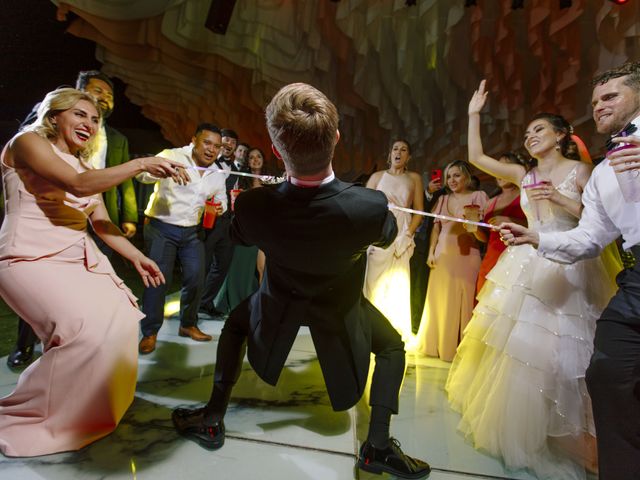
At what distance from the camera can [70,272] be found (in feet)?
6.77

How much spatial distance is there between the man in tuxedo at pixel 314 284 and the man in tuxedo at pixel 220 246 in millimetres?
2396

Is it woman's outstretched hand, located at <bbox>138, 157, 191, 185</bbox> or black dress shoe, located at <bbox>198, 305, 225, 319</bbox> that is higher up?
woman's outstretched hand, located at <bbox>138, 157, 191, 185</bbox>

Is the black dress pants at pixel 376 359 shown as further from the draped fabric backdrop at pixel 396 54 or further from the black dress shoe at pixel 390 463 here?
the draped fabric backdrop at pixel 396 54

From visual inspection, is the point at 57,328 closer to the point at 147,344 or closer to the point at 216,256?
the point at 147,344

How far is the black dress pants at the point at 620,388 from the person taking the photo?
1542 millimetres

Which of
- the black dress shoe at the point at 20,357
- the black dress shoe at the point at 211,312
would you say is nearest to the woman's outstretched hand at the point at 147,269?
the black dress shoe at the point at 20,357

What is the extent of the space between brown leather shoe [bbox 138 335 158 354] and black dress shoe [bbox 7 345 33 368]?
2.41 feet

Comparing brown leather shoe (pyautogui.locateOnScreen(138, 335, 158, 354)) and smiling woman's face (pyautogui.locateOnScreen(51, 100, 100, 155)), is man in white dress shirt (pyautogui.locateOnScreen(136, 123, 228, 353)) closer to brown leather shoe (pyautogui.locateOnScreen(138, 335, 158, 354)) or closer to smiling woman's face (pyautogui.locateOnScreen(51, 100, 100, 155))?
brown leather shoe (pyautogui.locateOnScreen(138, 335, 158, 354))

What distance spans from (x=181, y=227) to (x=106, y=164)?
78 centimetres

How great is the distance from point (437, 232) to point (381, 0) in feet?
10.7

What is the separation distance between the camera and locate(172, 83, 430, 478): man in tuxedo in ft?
5.05

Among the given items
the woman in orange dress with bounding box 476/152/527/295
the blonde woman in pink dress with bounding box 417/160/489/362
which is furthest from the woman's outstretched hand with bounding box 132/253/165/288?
the woman in orange dress with bounding box 476/152/527/295

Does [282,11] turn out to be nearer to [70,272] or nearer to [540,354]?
[70,272]

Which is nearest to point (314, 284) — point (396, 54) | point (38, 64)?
point (396, 54)
